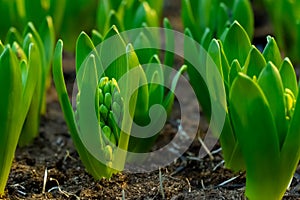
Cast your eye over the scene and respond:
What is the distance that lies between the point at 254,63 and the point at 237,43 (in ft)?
0.38

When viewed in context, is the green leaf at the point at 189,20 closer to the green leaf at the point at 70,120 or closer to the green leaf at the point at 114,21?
the green leaf at the point at 114,21

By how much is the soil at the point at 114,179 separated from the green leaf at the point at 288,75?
10.3 inches

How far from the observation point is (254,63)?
1371 mm

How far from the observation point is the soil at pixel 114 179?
145cm

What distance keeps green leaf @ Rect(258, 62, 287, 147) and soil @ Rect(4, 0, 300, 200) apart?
8.4 inches

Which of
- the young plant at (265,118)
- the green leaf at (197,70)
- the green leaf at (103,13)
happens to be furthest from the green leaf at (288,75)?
the green leaf at (103,13)

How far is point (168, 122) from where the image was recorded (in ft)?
6.24

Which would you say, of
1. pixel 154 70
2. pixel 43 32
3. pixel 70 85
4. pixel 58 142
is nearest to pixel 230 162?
pixel 154 70

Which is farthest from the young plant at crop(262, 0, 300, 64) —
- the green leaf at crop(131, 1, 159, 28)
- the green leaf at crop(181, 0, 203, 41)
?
the green leaf at crop(131, 1, 159, 28)

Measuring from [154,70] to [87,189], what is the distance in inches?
12.8

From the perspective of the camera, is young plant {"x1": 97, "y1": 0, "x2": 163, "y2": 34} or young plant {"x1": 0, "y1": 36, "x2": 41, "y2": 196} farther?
young plant {"x1": 97, "y1": 0, "x2": 163, "y2": 34}

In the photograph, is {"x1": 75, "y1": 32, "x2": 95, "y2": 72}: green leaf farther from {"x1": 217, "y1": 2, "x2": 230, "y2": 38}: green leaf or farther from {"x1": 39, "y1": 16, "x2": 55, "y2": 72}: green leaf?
{"x1": 217, "y1": 2, "x2": 230, "y2": 38}: green leaf

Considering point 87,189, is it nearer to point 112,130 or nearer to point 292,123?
point 112,130

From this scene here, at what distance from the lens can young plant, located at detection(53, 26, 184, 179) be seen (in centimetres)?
137
